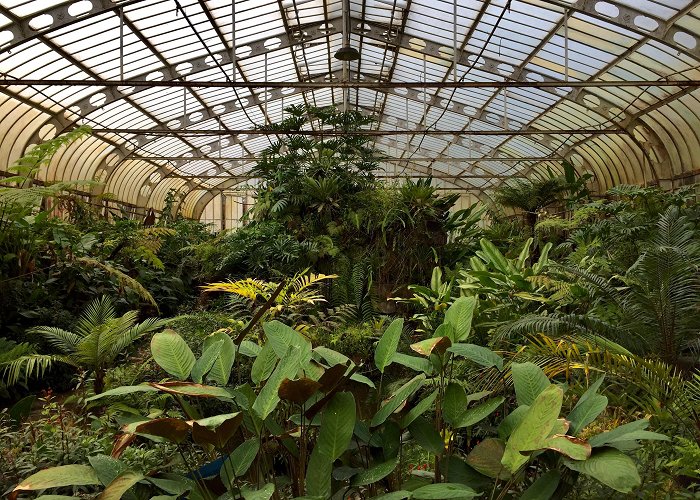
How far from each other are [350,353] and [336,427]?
4094mm

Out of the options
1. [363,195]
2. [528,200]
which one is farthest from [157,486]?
[528,200]

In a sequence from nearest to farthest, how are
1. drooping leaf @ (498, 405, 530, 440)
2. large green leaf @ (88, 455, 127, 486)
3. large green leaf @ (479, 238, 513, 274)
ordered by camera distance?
large green leaf @ (88, 455, 127, 486) < drooping leaf @ (498, 405, 530, 440) < large green leaf @ (479, 238, 513, 274)

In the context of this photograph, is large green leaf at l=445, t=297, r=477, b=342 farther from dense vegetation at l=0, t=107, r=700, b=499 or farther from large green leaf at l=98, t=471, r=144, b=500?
large green leaf at l=98, t=471, r=144, b=500

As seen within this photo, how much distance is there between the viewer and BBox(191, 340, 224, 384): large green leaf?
233 centimetres

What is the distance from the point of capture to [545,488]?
6.93 feet

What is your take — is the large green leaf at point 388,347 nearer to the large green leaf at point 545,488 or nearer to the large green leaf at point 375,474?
the large green leaf at point 375,474

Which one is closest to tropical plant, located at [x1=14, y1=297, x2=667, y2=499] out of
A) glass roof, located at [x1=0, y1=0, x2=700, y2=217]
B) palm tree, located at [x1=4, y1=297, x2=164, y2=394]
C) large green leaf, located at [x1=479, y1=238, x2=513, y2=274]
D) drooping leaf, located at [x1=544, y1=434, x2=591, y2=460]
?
drooping leaf, located at [x1=544, y1=434, x2=591, y2=460]

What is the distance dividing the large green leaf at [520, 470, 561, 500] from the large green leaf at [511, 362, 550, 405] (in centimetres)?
30

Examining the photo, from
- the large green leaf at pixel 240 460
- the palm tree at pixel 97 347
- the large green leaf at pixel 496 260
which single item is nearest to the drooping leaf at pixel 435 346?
the large green leaf at pixel 240 460

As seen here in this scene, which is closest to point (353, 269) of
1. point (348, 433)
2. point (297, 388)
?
point (348, 433)

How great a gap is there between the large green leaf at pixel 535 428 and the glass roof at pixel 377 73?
10.7 metres

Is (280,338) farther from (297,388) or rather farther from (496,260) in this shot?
(496,260)

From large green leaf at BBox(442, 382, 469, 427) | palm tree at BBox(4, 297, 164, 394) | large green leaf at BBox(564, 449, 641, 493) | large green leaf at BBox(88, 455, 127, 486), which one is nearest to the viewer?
large green leaf at BBox(564, 449, 641, 493)

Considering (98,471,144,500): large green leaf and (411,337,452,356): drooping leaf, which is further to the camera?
(411,337,452,356): drooping leaf
